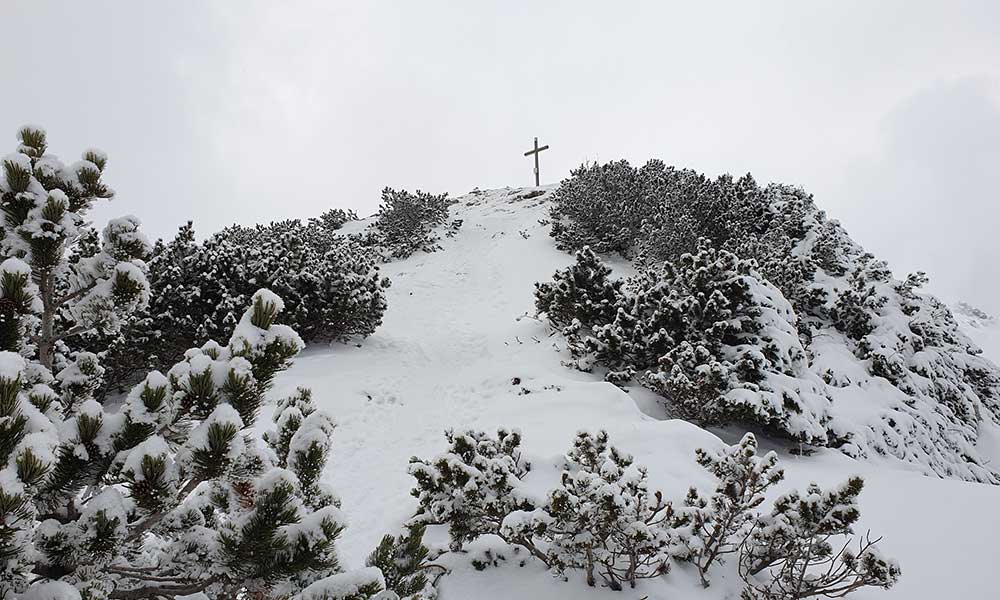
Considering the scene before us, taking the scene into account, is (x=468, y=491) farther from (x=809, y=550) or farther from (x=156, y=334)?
(x=156, y=334)

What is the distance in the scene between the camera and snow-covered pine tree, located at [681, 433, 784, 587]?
3.27m

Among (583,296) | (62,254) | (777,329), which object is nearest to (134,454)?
(62,254)

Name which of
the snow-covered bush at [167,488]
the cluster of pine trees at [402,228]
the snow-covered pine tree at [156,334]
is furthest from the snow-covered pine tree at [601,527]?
the cluster of pine trees at [402,228]

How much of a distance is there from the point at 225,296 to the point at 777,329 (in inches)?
376

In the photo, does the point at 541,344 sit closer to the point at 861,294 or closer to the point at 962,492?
the point at 962,492

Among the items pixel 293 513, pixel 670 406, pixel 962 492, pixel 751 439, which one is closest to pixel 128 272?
pixel 293 513

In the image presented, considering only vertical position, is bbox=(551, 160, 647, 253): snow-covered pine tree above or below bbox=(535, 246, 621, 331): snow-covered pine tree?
above

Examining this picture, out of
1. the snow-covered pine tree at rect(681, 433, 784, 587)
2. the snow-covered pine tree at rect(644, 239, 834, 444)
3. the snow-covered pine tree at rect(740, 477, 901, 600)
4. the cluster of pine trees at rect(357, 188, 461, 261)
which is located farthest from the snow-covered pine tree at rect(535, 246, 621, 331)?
the cluster of pine trees at rect(357, 188, 461, 261)

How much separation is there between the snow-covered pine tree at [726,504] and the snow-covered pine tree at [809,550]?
0.57ft

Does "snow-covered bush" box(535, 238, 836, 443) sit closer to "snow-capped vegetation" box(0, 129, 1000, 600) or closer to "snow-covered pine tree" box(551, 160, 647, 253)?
"snow-capped vegetation" box(0, 129, 1000, 600)

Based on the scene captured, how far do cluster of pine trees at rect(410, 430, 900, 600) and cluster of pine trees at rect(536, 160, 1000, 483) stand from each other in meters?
3.31

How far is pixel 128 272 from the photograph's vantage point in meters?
2.23

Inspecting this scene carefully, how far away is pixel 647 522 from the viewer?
10.7 ft

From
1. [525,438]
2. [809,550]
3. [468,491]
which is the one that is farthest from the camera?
[525,438]
